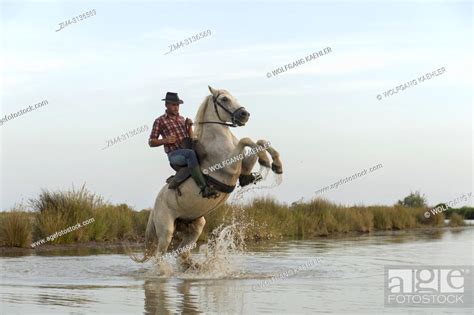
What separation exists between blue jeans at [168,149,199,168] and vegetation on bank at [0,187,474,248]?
1575 millimetres

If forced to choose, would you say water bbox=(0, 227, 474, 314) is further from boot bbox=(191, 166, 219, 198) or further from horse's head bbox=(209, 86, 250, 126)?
horse's head bbox=(209, 86, 250, 126)

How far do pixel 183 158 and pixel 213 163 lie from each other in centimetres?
44

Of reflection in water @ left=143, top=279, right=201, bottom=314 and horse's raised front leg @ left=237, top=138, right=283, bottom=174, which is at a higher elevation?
horse's raised front leg @ left=237, top=138, right=283, bottom=174

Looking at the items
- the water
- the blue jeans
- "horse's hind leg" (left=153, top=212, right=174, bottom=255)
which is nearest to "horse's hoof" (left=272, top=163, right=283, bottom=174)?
the blue jeans

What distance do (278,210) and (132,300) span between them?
14.3 meters

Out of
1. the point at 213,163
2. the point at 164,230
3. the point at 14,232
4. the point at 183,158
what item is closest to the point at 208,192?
the point at 213,163

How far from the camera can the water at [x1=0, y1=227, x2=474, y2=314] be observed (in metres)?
7.97

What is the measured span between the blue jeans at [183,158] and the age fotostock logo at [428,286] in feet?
9.92

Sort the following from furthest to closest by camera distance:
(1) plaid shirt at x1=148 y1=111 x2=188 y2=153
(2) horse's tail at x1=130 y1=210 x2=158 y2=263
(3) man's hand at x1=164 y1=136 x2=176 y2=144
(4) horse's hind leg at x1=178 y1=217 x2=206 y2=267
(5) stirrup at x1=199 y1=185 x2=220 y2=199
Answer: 1. (2) horse's tail at x1=130 y1=210 x2=158 y2=263
2. (4) horse's hind leg at x1=178 y1=217 x2=206 y2=267
3. (1) plaid shirt at x1=148 y1=111 x2=188 y2=153
4. (3) man's hand at x1=164 y1=136 x2=176 y2=144
5. (5) stirrup at x1=199 y1=185 x2=220 y2=199

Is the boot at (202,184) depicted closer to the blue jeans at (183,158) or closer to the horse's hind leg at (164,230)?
the blue jeans at (183,158)

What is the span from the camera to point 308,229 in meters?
23.5

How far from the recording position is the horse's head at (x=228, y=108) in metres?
10.8

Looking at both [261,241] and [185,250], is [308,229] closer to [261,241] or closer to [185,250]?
[261,241]

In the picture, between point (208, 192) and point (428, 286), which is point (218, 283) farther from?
point (428, 286)
